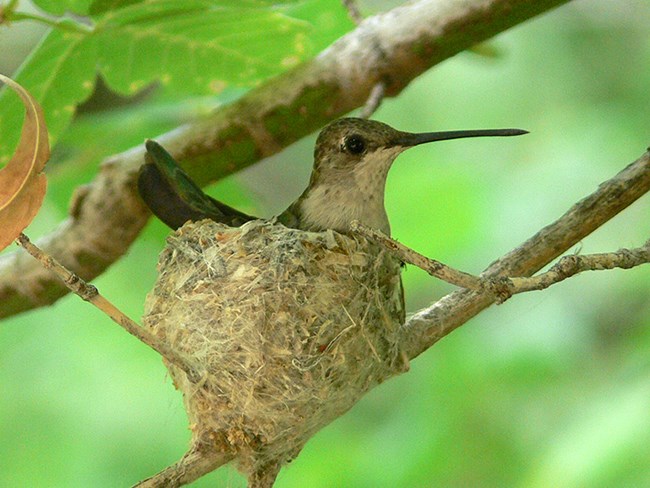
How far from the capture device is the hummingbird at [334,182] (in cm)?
274

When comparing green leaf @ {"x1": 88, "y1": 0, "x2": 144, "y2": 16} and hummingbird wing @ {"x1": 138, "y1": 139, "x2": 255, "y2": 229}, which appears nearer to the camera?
green leaf @ {"x1": 88, "y1": 0, "x2": 144, "y2": 16}

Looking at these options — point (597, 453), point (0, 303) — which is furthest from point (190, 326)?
point (597, 453)

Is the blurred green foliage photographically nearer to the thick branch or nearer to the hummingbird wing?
the hummingbird wing

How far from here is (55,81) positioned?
2711 millimetres

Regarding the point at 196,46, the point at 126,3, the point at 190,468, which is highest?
the point at 126,3

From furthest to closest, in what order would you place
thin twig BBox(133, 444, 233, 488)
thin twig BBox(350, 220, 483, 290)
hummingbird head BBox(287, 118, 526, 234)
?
hummingbird head BBox(287, 118, 526, 234), thin twig BBox(133, 444, 233, 488), thin twig BBox(350, 220, 483, 290)

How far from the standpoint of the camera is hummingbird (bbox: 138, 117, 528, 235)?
8.98 feet

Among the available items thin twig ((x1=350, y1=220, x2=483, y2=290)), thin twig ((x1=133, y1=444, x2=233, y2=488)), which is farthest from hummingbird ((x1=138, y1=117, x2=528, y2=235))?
thin twig ((x1=350, y1=220, x2=483, y2=290))

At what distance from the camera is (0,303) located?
9.63 ft

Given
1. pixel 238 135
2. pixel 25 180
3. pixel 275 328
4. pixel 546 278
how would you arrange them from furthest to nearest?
pixel 238 135
pixel 275 328
pixel 546 278
pixel 25 180

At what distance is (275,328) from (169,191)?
0.68m

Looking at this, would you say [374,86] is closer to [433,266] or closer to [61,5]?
[61,5]

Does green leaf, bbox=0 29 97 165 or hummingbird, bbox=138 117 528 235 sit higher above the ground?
green leaf, bbox=0 29 97 165

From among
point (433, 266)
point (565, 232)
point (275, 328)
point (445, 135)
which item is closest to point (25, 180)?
point (433, 266)
